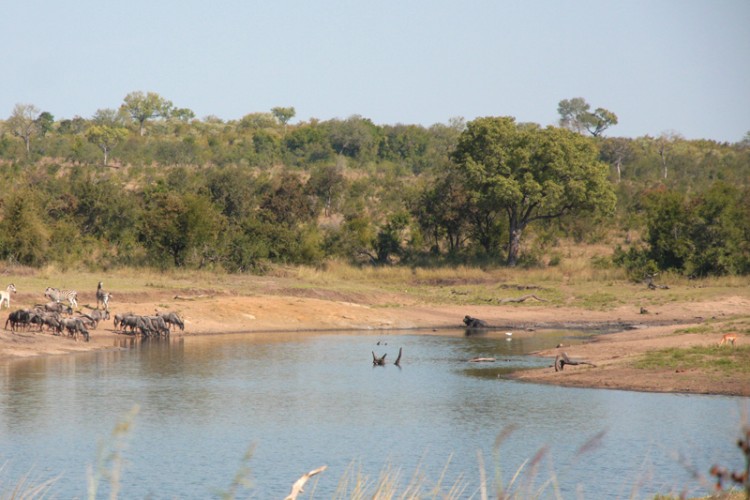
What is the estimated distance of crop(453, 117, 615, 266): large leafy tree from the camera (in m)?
52.2

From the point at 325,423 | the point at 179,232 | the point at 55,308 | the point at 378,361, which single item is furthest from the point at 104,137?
the point at 325,423

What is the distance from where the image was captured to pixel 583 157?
54.3 meters

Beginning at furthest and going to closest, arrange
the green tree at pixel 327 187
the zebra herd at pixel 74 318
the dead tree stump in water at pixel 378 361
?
the green tree at pixel 327 187 < the zebra herd at pixel 74 318 < the dead tree stump in water at pixel 378 361

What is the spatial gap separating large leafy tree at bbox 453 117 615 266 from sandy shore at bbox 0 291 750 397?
9468 mm

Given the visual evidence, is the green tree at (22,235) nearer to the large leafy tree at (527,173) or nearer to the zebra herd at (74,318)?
the zebra herd at (74,318)

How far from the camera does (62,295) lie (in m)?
35.7

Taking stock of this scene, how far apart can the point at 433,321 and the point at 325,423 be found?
20326 millimetres

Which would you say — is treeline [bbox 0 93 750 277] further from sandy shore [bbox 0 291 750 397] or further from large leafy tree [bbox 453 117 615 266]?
sandy shore [bbox 0 291 750 397]

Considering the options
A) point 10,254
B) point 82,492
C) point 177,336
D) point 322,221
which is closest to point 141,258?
point 10,254

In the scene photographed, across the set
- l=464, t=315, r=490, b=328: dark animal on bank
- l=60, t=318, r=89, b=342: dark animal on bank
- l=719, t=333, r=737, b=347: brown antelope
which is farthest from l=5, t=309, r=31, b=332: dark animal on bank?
l=719, t=333, r=737, b=347: brown antelope

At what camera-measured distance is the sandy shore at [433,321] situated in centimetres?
2741

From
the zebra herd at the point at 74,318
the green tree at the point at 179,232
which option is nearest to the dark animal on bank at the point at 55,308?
the zebra herd at the point at 74,318

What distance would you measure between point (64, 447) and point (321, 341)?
699 inches

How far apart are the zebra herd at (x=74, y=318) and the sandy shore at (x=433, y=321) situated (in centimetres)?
46
